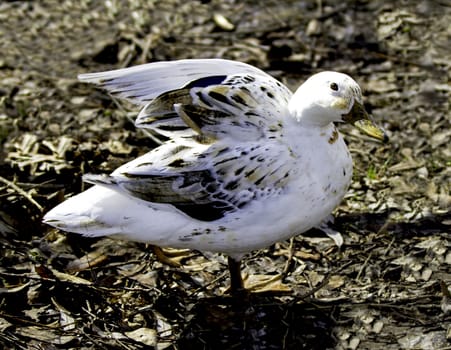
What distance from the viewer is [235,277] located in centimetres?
470

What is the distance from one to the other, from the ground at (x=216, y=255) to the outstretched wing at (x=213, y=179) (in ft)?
2.32

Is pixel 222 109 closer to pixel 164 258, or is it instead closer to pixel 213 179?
pixel 213 179

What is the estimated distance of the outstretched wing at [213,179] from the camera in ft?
13.9

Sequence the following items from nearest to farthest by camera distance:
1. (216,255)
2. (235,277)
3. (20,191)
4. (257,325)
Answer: (257,325) → (235,277) → (216,255) → (20,191)

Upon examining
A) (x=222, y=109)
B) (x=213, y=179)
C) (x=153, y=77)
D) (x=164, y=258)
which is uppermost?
(x=153, y=77)

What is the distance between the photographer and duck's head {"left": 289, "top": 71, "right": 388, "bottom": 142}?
423 cm

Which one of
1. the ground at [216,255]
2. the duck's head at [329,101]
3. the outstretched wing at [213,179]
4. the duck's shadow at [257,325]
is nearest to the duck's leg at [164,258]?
the ground at [216,255]

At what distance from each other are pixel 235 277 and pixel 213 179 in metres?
0.71

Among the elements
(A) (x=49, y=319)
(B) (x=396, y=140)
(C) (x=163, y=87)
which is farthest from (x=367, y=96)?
(A) (x=49, y=319)

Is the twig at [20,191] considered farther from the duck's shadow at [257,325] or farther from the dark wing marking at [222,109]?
the duck's shadow at [257,325]

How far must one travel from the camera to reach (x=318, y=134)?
14.3 feet

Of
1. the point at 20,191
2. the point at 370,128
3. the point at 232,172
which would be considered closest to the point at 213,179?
the point at 232,172

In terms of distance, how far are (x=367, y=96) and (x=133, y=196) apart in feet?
8.84

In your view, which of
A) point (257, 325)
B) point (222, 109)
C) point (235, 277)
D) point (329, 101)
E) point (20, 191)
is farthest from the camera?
point (20, 191)
